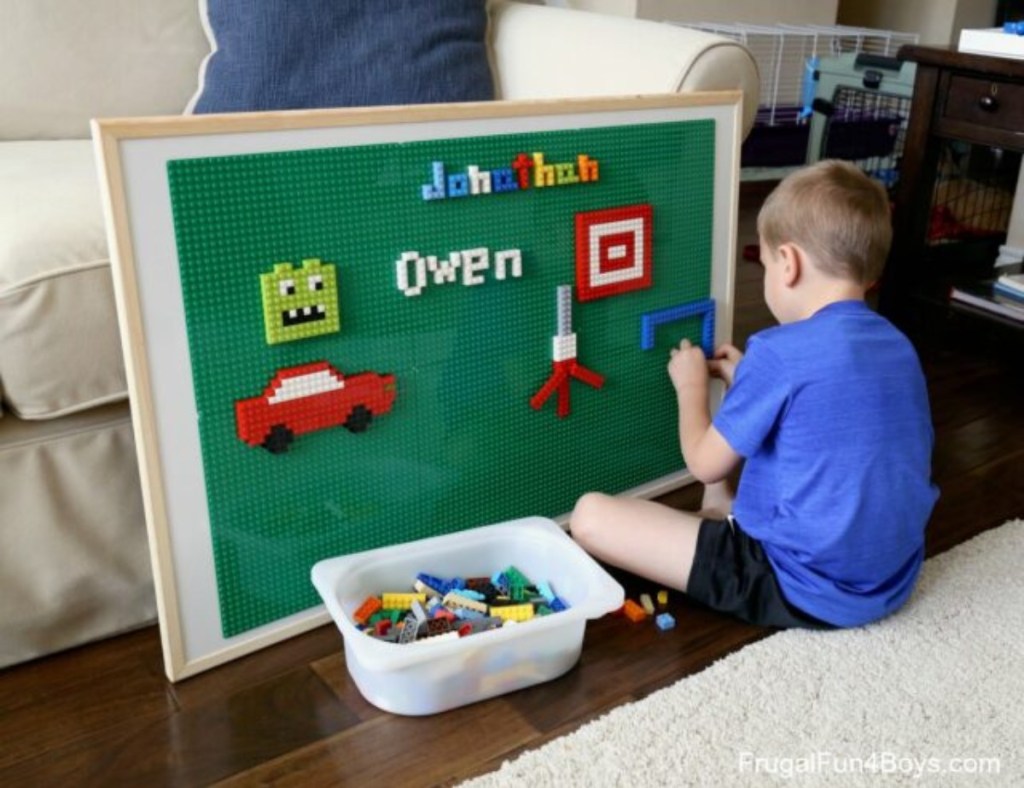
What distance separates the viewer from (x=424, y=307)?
3.60 ft

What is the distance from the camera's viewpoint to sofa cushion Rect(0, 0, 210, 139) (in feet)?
4.59

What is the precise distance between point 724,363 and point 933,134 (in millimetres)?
667

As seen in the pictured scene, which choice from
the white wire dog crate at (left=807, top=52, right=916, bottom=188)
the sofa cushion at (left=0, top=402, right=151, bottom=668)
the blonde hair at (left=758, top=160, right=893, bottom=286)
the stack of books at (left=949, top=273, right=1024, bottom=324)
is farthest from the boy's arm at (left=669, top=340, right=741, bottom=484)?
the white wire dog crate at (left=807, top=52, right=916, bottom=188)

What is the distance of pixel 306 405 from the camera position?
1023mm

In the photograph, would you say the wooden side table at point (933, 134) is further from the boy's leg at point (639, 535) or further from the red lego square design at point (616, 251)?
the boy's leg at point (639, 535)

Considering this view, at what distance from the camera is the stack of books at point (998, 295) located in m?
1.78

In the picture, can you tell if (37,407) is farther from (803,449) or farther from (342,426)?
(803,449)

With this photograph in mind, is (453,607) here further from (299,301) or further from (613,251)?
(613,251)

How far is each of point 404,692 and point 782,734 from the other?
365 mm

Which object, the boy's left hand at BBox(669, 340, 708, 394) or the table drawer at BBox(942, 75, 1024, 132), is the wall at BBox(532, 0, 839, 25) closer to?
the table drawer at BBox(942, 75, 1024, 132)

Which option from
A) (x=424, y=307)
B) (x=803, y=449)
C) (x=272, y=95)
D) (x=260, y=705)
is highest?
(x=272, y=95)

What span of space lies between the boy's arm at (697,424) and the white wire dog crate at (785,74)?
4.66 ft

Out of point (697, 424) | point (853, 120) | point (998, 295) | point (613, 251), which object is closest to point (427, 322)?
point (613, 251)

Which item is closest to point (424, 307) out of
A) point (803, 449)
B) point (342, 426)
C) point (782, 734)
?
point (342, 426)
